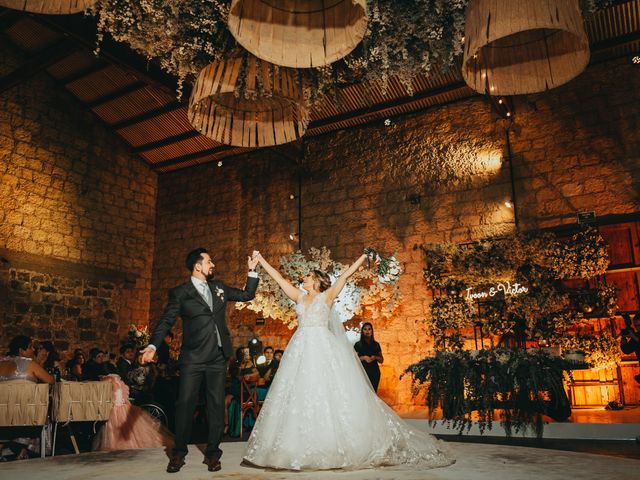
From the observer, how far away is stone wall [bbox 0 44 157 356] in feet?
31.0

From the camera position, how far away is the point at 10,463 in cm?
359

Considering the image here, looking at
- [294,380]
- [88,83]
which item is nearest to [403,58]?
[294,380]

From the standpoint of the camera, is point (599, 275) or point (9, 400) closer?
point (9, 400)

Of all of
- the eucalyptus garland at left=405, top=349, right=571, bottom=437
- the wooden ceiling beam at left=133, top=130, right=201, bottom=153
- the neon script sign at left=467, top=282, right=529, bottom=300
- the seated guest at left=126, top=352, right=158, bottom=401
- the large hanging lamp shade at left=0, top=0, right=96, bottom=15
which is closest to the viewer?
the large hanging lamp shade at left=0, top=0, right=96, bottom=15

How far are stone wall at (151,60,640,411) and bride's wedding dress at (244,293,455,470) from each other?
16.5ft

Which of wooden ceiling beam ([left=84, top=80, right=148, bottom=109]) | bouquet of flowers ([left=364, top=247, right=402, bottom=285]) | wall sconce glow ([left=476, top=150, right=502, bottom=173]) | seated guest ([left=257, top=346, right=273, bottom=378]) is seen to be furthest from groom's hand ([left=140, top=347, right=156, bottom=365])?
wooden ceiling beam ([left=84, top=80, right=148, bottom=109])

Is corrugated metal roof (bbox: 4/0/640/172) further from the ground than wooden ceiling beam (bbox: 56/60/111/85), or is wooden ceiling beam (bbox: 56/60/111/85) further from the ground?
wooden ceiling beam (bbox: 56/60/111/85)

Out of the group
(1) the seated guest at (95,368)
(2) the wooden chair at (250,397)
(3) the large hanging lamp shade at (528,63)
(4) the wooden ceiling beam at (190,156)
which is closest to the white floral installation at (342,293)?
(2) the wooden chair at (250,397)

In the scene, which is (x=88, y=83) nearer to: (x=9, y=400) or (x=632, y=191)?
(x=9, y=400)

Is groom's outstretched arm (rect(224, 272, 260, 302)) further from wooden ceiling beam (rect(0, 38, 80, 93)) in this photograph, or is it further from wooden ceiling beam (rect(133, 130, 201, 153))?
wooden ceiling beam (rect(133, 130, 201, 153))

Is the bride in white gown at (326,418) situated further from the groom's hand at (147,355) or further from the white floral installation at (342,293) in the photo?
the white floral installation at (342,293)

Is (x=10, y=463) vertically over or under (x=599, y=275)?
under

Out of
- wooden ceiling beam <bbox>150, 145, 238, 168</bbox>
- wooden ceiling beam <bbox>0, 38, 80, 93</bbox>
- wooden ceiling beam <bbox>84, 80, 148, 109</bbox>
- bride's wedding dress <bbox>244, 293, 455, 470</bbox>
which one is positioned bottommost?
bride's wedding dress <bbox>244, 293, 455, 470</bbox>

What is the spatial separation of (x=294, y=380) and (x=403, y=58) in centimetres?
223
